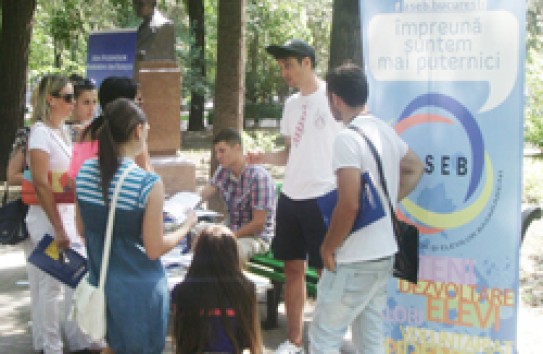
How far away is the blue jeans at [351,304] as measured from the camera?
3.87 meters

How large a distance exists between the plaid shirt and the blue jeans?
1479 millimetres

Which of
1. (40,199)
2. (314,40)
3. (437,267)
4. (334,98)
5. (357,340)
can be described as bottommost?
(357,340)

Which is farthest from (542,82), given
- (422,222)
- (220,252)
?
(220,252)

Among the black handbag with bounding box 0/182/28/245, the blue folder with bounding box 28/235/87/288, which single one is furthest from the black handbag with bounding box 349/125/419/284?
the black handbag with bounding box 0/182/28/245

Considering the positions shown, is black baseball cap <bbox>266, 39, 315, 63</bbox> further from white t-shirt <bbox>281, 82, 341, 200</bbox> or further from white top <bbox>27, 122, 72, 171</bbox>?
white top <bbox>27, 122, 72, 171</bbox>

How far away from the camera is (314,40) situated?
130ft

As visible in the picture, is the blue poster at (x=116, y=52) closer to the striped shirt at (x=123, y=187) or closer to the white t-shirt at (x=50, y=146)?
the white t-shirt at (x=50, y=146)

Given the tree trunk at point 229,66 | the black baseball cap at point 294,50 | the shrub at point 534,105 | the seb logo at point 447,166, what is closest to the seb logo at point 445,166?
the seb logo at point 447,166

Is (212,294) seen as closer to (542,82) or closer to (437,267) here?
(437,267)

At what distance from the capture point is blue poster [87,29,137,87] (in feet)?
27.7

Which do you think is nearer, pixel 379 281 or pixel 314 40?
pixel 379 281

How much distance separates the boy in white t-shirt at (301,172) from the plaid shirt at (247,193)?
0.22m

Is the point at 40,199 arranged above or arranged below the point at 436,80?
below

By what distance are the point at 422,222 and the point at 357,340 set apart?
2.75 ft
